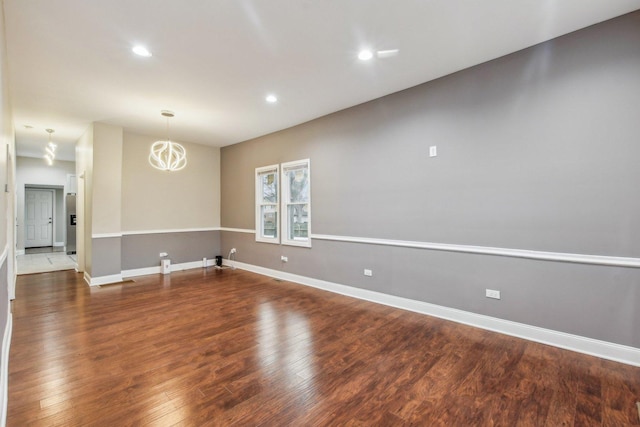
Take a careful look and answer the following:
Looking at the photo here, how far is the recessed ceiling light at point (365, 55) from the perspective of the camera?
2969 mm

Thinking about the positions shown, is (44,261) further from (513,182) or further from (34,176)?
(513,182)

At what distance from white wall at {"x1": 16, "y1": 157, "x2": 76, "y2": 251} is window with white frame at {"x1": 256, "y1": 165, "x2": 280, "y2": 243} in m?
7.26

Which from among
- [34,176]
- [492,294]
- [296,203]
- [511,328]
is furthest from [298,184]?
[34,176]

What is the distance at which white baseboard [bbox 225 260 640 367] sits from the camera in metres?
2.51

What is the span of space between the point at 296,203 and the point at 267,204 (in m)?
0.94

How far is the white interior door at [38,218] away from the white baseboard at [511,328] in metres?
10.8

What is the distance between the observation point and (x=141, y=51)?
2889 millimetres

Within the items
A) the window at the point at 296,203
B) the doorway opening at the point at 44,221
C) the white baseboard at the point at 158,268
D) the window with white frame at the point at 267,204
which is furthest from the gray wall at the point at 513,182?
the doorway opening at the point at 44,221

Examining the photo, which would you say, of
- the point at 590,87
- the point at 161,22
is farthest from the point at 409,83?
the point at 161,22

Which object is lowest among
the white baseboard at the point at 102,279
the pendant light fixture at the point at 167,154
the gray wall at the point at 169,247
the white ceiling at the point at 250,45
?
the white baseboard at the point at 102,279

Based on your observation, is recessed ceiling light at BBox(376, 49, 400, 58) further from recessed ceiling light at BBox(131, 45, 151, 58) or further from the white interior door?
the white interior door

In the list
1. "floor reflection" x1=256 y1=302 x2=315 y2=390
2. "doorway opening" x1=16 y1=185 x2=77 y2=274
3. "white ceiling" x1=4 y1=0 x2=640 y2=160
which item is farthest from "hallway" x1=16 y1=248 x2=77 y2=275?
"floor reflection" x1=256 y1=302 x2=315 y2=390

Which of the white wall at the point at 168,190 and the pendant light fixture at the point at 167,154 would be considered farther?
the white wall at the point at 168,190

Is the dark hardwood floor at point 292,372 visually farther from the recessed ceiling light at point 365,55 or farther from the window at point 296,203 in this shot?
the recessed ceiling light at point 365,55
